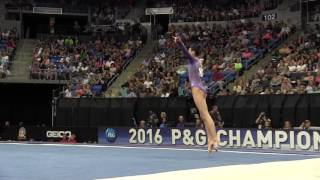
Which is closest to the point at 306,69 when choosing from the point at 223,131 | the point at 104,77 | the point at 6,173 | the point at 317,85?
the point at 317,85

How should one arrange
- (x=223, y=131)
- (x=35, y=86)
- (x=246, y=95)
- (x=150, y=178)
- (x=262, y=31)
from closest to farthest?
(x=150, y=178), (x=223, y=131), (x=246, y=95), (x=262, y=31), (x=35, y=86)

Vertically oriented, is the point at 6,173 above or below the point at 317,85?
below

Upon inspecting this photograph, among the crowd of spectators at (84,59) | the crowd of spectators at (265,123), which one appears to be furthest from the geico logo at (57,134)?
the crowd of spectators at (265,123)

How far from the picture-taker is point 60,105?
2567cm

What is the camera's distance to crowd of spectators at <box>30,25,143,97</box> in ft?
90.6

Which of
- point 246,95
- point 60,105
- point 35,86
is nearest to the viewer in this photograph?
point 246,95

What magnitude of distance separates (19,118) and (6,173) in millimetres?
21870

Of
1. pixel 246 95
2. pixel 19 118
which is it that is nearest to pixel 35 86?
pixel 19 118

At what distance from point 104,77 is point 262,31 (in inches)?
317

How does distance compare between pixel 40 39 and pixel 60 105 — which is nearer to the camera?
pixel 60 105

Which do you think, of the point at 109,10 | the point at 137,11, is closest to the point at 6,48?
the point at 109,10

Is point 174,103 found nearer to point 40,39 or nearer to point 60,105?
point 60,105

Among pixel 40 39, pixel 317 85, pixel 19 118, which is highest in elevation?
pixel 40 39

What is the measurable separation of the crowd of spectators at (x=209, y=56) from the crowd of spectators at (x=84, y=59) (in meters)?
1.56
